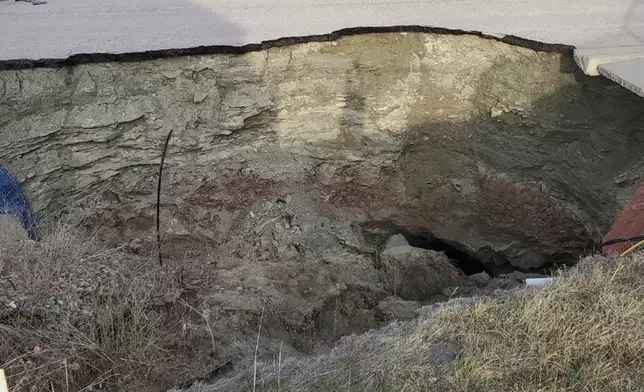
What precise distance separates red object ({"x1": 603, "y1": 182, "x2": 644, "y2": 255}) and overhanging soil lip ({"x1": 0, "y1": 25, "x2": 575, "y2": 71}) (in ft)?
4.44

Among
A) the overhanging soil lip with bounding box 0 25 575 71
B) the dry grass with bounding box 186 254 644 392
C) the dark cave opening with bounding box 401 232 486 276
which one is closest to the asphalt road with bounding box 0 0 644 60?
A: the overhanging soil lip with bounding box 0 25 575 71

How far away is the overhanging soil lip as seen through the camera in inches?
195

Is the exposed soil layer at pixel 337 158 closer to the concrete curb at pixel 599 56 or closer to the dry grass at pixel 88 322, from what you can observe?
the concrete curb at pixel 599 56

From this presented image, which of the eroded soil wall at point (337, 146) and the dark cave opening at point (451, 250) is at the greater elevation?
the eroded soil wall at point (337, 146)

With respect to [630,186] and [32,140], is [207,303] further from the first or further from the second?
[630,186]

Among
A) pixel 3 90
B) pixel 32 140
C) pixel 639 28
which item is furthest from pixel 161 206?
pixel 639 28

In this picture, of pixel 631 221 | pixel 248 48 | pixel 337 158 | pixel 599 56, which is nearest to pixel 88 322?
pixel 248 48

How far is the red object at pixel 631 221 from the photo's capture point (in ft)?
15.0

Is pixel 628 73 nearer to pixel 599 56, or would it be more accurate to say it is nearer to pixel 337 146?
pixel 599 56

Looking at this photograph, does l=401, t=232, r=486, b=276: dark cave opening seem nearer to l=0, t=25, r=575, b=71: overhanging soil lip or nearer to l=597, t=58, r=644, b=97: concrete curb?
l=0, t=25, r=575, b=71: overhanging soil lip

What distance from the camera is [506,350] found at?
9.34 feet

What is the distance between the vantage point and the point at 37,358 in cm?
293

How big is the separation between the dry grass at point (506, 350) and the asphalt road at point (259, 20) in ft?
9.64

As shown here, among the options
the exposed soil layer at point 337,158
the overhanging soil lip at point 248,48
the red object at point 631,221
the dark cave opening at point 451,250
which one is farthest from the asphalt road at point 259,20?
the dark cave opening at point 451,250
